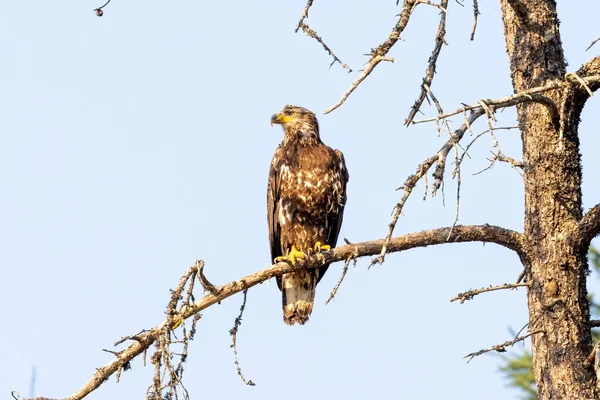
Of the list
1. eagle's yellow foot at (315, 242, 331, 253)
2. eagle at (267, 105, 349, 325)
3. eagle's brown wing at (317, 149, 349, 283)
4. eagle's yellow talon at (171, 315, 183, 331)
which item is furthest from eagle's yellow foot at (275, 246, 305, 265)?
eagle's yellow talon at (171, 315, 183, 331)

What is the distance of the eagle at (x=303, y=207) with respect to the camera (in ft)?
25.6

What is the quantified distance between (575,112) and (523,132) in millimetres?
319

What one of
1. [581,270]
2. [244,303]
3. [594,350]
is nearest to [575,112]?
[581,270]

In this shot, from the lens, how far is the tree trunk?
18.2 ft

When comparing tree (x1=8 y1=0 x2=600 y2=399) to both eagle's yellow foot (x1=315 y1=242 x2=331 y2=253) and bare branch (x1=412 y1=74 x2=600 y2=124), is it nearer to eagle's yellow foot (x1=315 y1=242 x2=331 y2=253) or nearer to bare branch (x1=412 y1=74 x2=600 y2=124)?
bare branch (x1=412 y1=74 x2=600 y2=124)

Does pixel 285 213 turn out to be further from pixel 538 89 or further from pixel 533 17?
pixel 538 89

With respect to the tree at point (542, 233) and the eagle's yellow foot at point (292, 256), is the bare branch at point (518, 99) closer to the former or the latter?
the tree at point (542, 233)

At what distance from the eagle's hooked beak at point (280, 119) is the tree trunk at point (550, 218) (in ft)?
8.84

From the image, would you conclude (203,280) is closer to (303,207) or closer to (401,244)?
(401,244)

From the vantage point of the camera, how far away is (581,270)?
Answer: 571 cm

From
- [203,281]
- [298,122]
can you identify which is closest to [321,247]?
[298,122]

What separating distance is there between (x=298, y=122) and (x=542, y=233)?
3076 millimetres

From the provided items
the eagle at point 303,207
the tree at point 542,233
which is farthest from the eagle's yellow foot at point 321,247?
the tree at point 542,233

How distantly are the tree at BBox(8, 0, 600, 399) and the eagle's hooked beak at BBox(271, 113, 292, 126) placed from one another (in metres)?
2.61
